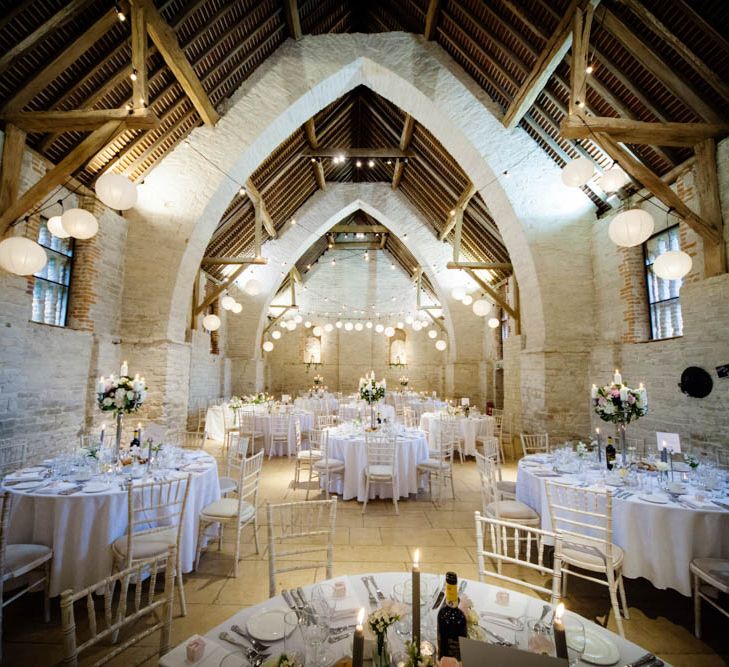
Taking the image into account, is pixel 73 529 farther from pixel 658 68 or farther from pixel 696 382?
pixel 658 68

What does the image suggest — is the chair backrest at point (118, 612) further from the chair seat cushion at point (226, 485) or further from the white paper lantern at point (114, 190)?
the white paper lantern at point (114, 190)

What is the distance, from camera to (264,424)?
8.18 metres

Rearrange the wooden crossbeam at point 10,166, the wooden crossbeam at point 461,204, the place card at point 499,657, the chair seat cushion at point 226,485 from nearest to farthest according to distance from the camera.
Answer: the place card at point 499,657
the chair seat cushion at point 226,485
the wooden crossbeam at point 10,166
the wooden crossbeam at point 461,204

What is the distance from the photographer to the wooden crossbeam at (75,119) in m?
4.30

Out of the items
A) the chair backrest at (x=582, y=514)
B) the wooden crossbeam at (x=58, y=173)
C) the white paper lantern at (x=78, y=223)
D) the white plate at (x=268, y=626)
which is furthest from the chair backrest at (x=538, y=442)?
the wooden crossbeam at (x=58, y=173)

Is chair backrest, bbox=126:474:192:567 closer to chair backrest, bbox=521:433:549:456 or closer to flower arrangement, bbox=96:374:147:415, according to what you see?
flower arrangement, bbox=96:374:147:415

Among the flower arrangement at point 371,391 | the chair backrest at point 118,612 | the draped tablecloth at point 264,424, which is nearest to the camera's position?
the chair backrest at point 118,612

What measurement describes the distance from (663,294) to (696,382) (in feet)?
5.27

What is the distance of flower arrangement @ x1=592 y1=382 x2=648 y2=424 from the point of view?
12.2 feet

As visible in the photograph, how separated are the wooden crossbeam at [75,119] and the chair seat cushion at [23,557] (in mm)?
4294

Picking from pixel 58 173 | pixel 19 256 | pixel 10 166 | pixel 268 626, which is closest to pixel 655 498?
pixel 268 626

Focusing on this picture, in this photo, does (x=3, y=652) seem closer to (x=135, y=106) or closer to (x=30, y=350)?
(x=30, y=350)

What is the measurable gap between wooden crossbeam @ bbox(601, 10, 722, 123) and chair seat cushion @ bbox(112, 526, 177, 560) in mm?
6707

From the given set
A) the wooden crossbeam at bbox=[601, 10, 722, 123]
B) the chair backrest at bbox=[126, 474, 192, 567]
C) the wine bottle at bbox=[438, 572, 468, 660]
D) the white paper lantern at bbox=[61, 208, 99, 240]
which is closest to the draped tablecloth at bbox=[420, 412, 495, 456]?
the chair backrest at bbox=[126, 474, 192, 567]
